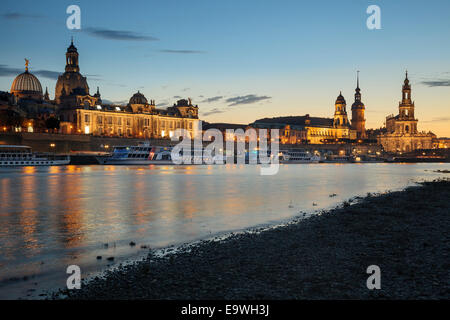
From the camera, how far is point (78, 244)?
14594 mm

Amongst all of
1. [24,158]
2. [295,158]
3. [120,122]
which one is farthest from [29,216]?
[120,122]

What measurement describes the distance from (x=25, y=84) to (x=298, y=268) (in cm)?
16249

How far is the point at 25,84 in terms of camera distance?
5871 inches

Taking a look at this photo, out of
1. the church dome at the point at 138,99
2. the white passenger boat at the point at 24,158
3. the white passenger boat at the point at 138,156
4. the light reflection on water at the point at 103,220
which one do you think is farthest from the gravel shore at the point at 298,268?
the church dome at the point at 138,99

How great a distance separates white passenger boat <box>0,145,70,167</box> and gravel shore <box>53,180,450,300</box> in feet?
233

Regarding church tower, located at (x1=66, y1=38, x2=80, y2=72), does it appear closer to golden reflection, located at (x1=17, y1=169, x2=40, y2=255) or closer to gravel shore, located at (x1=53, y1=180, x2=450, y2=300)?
golden reflection, located at (x1=17, y1=169, x2=40, y2=255)

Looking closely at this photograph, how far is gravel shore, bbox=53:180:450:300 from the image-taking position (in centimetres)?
872

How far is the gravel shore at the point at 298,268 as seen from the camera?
8.72m

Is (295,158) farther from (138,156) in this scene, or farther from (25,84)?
(25,84)

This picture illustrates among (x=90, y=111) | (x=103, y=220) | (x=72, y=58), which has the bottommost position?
(x=103, y=220)

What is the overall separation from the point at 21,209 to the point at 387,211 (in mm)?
21456

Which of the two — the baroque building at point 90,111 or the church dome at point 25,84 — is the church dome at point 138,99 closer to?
the baroque building at point 90,111

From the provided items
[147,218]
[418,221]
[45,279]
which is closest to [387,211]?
[418,221]
